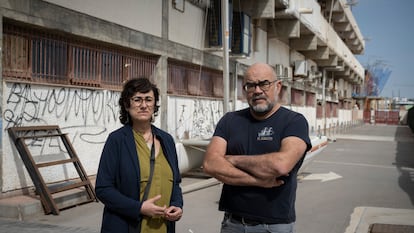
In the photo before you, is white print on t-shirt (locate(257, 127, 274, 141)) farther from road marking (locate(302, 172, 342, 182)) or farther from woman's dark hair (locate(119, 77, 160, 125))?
road marking (locate(302, 172, 342, 182))

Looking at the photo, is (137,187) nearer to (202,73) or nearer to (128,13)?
(128,13)

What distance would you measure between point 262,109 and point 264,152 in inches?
11.2

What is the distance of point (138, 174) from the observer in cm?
284

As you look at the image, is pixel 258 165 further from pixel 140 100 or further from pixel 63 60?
pixel 63 60

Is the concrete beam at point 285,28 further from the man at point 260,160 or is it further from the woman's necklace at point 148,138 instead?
the woman's necklace at point 148,138

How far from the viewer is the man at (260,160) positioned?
114 inches

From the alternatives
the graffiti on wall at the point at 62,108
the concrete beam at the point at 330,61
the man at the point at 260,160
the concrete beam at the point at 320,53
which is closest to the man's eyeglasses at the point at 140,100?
the man at the point at 260,160

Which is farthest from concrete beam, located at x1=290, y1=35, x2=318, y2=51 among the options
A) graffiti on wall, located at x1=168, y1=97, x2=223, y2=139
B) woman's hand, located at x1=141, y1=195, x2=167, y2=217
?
woman's hand, located at x1=141, y1=195, x2=167, y2=217

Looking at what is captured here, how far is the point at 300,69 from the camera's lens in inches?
920

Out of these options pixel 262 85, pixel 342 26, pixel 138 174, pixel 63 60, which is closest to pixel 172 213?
pixel 138 174

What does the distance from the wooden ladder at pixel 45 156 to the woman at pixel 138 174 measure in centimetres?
423

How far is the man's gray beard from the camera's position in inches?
118

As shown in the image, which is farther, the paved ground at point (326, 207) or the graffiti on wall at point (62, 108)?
the graffiti on wall at point (62, 108)

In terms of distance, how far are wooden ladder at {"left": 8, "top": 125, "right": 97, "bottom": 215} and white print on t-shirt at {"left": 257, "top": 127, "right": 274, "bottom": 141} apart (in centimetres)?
467
